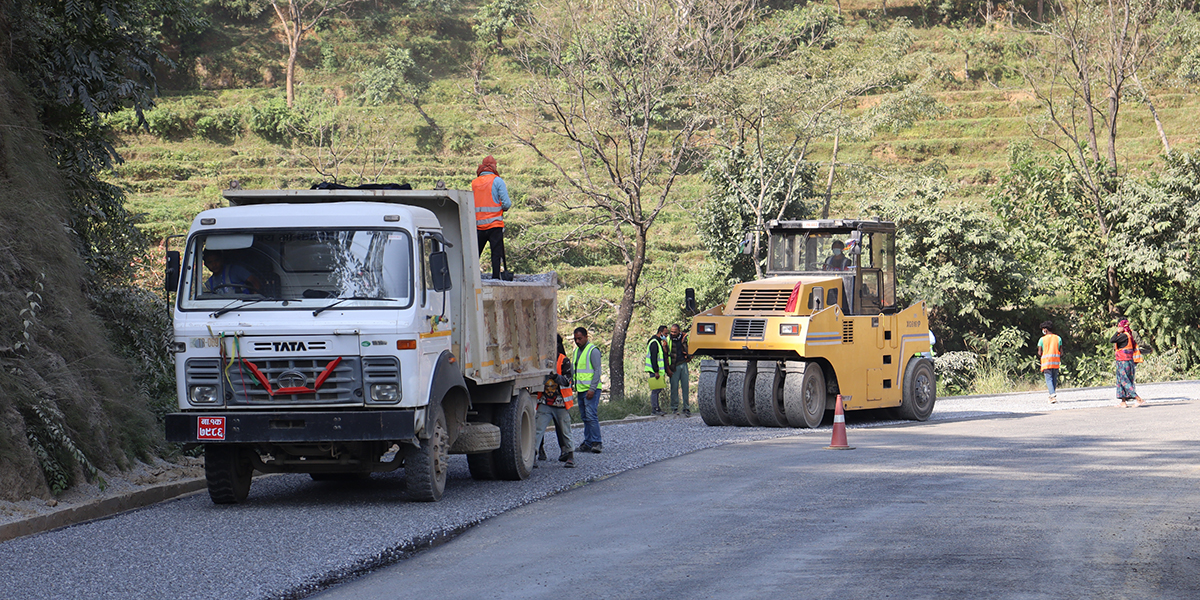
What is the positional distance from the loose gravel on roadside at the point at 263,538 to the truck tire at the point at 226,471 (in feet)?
0.45

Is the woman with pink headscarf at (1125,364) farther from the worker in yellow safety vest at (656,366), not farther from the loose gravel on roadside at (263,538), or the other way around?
the loose gravel on roadside at (263,538)

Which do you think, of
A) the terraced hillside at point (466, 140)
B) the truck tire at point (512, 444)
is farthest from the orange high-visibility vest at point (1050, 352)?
the truck tire at point (512, 444)

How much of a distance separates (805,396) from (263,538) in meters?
11.3

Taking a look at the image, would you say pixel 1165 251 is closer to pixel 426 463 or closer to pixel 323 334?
pixel 426 463

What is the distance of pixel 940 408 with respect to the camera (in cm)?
2286

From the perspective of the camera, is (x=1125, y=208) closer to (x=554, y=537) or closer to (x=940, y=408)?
(x=940, y=408)

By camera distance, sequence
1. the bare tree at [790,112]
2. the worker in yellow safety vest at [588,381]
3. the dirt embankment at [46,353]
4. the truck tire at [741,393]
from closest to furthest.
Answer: the dirt embankment at [46,353] < the worker in yellow safety vest at [588,381] < the truck tire at [741,393] < the bare tree at [790,112]

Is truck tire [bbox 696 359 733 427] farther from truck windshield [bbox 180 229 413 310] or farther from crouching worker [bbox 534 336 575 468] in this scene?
truck windshield [bbox 180 229 413 310]

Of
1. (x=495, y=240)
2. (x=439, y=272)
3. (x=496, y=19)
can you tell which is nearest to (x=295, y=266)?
(x=439, y=272)

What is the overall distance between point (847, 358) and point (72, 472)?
12.5 m

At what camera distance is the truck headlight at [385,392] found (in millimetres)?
9825

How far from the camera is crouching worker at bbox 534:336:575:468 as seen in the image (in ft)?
43.9

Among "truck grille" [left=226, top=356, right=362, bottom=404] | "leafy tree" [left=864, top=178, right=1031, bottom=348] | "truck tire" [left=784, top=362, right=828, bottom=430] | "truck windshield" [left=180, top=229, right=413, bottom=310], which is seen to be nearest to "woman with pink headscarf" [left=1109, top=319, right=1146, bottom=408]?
"truck tire" [left=784, top=362, right=828, bottom=430]

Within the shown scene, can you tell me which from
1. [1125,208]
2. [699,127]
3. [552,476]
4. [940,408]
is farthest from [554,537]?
[1125,208]
